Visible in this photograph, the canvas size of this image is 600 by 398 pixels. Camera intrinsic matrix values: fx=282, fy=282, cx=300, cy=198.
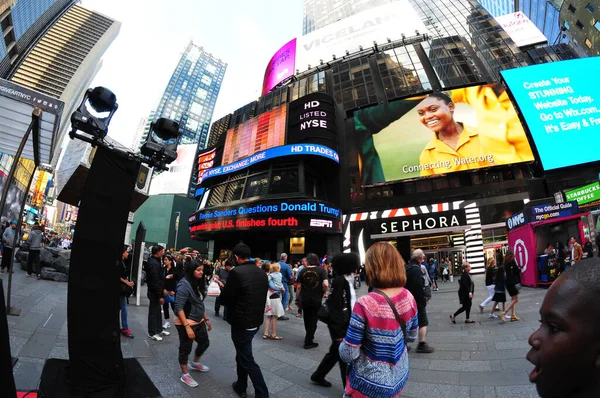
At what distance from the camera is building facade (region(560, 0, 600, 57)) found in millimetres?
35500

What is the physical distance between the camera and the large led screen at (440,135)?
21438 millimetres

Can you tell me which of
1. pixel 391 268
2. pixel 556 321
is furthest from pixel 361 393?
pixel 556 321

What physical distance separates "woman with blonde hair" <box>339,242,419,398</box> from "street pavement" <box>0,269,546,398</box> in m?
2.16

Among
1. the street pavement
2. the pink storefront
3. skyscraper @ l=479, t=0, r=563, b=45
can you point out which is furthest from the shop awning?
skyscraper @ l=479, t=0, r=563, b=45

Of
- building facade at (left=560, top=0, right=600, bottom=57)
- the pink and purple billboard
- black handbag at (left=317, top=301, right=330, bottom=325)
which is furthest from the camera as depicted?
the pink and purple billboard

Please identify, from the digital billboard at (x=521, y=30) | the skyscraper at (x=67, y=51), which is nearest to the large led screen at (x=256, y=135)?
→ the digital billboard at (x=521, y=30)

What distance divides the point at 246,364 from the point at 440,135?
2361 cm

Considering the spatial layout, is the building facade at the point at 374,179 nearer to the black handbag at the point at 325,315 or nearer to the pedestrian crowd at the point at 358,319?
the pedestrian crowd at the point at 358,319

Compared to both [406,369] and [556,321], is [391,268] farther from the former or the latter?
[556,321]

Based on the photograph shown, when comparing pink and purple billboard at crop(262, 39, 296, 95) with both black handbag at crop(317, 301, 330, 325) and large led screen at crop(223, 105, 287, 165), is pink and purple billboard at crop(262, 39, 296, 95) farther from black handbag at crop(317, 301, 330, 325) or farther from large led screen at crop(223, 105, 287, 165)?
black handbag at crop(317, 301, 330, 325)

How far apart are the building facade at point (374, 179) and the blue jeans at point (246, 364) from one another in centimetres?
1648

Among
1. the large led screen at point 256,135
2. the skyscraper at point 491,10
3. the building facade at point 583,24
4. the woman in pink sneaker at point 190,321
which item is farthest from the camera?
the skyscraper at point 491,10

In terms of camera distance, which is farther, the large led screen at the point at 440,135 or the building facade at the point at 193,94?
the building facade at the point at 193,94

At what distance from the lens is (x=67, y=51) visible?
87500 millimetres
